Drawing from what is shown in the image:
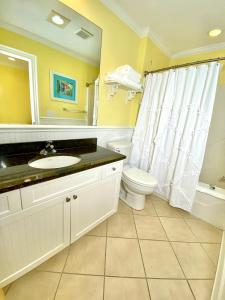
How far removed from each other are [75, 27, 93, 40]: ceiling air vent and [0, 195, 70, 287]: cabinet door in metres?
1.49

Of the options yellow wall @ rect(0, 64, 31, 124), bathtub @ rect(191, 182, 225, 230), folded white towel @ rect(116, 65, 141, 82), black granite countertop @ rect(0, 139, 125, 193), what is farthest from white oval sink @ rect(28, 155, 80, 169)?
bathtub @ rect(191, 182, 225, 230)

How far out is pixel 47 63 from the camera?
122cm

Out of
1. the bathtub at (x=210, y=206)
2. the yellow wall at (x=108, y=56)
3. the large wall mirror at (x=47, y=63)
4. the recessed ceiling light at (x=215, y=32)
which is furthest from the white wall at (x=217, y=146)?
the large wall mirror at (x=47, y=63)

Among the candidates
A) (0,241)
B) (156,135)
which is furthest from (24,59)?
(156,135)

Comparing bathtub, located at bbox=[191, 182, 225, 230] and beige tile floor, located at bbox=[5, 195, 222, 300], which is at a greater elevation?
bathtub, located at bbox=[191, 182, 225, 230]

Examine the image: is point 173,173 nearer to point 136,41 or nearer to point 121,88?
point 121,88

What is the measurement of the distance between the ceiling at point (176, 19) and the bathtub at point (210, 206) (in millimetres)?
1941

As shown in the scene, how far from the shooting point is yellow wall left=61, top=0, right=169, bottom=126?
1.39m

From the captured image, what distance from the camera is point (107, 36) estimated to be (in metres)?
1.54

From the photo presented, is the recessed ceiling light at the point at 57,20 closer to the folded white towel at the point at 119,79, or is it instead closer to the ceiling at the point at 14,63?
the ceiling at the point at 14,63

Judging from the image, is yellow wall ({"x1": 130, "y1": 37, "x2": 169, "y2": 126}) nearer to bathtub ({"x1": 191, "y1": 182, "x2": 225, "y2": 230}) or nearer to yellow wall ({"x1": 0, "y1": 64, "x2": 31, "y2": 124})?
bathtub ({"x1": 191, "y1": 182, "x2": 225, "y2": 230})

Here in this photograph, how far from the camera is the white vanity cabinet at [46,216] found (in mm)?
798

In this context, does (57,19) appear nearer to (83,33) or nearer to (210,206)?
(83,33)

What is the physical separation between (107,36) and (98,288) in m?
2.30
